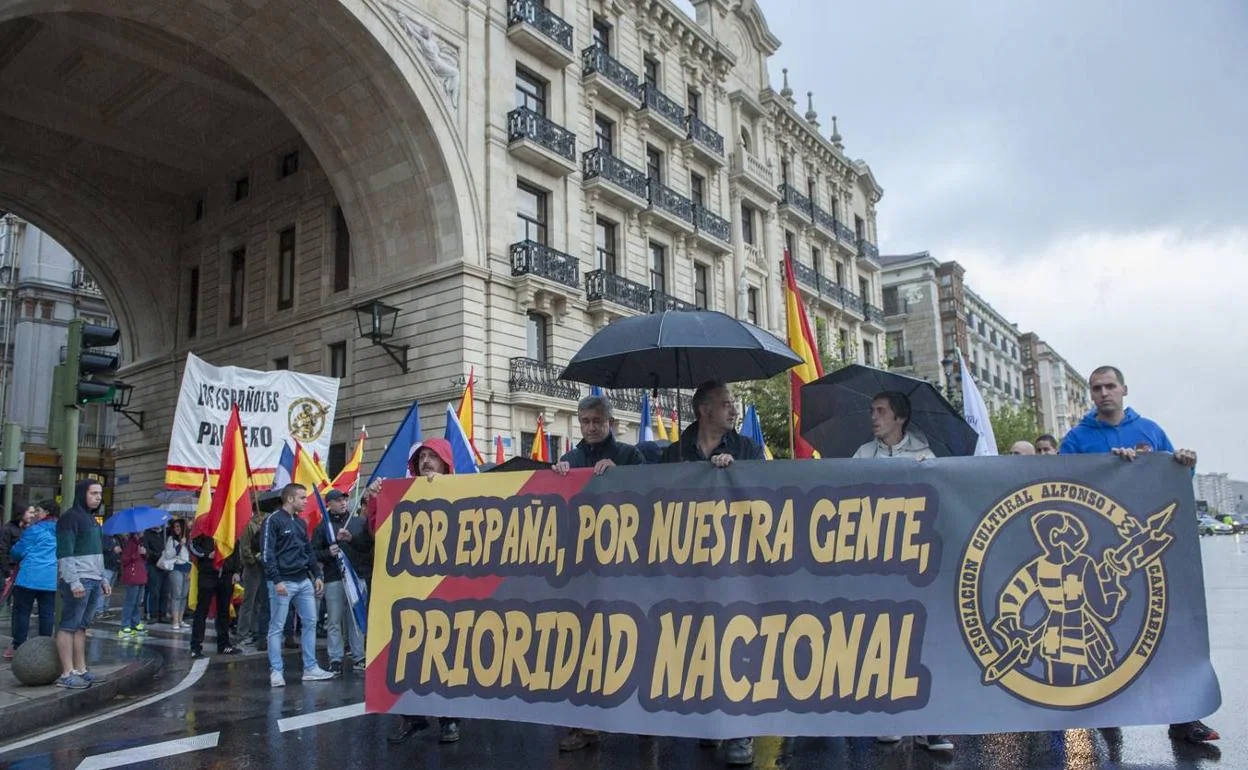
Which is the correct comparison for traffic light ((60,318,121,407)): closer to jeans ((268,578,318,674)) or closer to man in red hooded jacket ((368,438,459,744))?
jeans ((268,578,318,674))

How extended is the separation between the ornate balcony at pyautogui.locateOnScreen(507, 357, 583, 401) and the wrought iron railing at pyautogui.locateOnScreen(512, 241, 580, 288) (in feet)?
7.29

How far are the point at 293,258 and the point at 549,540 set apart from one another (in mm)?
23708

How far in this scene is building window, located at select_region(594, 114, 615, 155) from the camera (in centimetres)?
2643

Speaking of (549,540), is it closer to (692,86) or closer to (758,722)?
(758,722)

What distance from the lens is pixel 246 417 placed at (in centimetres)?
1298

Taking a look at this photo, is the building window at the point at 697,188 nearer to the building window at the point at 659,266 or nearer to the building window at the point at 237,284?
the building window at the point at 659,266

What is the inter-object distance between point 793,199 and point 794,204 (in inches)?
8.2

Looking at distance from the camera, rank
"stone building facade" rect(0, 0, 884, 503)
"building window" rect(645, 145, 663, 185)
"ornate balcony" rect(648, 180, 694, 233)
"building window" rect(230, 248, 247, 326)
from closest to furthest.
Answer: "stone building facade" rect(0, 0, 884, 503)
"ornate balcony" rect(648, 180, 694, 233)
"building window" rect(230, 248, 247, 326)
"building window" rect(645, 145, 663, 185)

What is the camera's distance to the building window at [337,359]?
79.2 ft

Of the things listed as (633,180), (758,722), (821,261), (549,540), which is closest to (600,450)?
(549,540)

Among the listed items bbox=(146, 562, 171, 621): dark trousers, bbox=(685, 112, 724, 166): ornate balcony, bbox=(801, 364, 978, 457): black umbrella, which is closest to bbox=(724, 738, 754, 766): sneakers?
bbox=(801, 364, 978, 457): black umbrella

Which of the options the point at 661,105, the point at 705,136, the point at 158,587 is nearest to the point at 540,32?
the point at 661,105

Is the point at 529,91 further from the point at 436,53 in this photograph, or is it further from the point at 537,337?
the point at 537,337

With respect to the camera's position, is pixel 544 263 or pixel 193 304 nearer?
pixel 544 263
